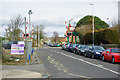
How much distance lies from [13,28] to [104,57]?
1521 centimetres

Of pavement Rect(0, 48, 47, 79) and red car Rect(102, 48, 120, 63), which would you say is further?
red car Rect(102, 48, 120, 63)

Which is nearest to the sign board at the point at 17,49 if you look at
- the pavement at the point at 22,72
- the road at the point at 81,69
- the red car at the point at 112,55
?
the road at the point at 81,69

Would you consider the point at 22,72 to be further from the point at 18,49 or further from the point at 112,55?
the point at 112,55

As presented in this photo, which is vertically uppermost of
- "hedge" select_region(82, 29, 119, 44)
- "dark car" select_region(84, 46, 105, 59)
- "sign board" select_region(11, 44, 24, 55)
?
"hedge" select_region(82, 29, 119, 44)

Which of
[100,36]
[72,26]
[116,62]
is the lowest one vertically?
[116,62]

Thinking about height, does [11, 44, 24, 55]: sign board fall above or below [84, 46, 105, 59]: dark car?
above

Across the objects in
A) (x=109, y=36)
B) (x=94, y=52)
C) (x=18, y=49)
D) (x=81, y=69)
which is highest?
(x=109, y=36)

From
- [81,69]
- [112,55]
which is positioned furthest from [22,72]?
[112,55]

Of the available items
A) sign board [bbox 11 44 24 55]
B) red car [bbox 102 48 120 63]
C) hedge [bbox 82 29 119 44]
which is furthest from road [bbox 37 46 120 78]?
hedge [bbox 82 29 119 44]

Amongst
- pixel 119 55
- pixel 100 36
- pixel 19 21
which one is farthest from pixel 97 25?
pixel 119 55

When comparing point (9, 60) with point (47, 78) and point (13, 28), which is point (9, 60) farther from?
point (13, 28)

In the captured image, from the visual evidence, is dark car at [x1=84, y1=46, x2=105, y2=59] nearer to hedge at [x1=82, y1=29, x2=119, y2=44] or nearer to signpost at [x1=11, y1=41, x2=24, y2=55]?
signpost at [x1=11, y1=41, x2=24, y2=55]

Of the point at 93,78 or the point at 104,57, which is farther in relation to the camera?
the point at 104,57

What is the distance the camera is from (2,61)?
648 inches
